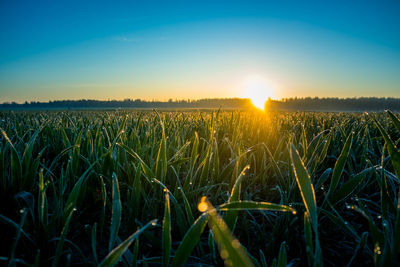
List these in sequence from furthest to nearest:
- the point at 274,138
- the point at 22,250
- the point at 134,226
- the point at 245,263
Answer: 1. the point at 274,138
2. the point at 134,226
3. the point at 22,250
4. the point at 245,263

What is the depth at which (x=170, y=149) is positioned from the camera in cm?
137

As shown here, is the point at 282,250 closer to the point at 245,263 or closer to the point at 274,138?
the point at 245,263

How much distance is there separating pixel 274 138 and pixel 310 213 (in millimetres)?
1628

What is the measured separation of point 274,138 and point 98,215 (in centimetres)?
164

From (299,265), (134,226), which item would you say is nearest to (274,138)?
(299,265)

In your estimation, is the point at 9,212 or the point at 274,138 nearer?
the point at 9,212

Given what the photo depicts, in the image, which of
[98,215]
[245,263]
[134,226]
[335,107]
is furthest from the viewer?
[335,107]

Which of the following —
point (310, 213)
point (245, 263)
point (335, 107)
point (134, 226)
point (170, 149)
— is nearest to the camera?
point (245, 263)

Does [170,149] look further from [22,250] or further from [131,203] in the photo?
[22,250]

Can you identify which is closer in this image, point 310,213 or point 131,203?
point 310,213

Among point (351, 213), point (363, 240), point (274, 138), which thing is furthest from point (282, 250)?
point (274, 138)

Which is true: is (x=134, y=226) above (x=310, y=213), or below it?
below

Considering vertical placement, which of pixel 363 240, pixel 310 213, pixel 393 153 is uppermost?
pixel 393 153

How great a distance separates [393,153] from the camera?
0.51m
